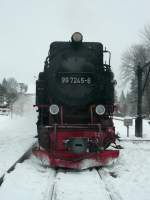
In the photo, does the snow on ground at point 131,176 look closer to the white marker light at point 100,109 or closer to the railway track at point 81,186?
the railway track at point 81,186

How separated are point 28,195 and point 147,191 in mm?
2233

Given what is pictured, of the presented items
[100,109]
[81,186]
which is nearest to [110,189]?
[81,186]

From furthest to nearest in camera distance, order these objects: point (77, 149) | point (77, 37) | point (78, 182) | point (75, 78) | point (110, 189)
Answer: point (77, 37), point (75, 78), point (77, 149), point (78, 182), point (110, 189)

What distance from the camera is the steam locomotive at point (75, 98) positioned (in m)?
10.3

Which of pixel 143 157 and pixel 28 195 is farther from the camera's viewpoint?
pixel 143 157

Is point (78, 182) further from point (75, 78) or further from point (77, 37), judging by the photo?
point (77, 37)

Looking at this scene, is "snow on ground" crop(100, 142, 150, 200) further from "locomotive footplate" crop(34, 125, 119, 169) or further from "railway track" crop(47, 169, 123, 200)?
"locomotive footplate" crop(34, 125, 119, 169)

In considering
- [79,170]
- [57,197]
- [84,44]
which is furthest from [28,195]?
[84,44]

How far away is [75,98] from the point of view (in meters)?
11.2

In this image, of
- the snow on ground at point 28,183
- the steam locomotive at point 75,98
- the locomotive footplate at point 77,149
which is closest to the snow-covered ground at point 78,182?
the snow on ground at point 28,183

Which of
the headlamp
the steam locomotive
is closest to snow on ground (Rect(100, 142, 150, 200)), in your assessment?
the steam locomotive

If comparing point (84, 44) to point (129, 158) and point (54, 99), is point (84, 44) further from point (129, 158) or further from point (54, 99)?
point (129, 158)

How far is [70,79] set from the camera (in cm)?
1116

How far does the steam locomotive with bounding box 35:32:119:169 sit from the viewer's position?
1032cm
